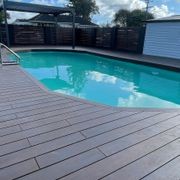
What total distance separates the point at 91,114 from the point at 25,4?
833cm

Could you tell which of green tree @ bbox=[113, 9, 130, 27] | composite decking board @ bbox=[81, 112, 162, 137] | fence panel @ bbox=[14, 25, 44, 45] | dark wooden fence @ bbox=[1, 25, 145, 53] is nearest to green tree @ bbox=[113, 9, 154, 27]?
green tree @ bbox=[113, 9, 130, 27]

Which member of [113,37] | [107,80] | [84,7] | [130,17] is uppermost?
[84,7]

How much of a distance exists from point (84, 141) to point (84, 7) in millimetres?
27374

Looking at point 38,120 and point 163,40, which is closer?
point 38,120

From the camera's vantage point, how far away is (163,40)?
8.59m

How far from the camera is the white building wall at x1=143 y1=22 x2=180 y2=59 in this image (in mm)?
8117

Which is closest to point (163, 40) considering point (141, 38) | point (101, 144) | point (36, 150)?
point (141, 38)

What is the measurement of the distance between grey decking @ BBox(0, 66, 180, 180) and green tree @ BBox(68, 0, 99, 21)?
25.2 metres

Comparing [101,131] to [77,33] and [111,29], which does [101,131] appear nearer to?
[111,29]

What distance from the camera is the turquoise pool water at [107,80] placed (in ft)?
14.9

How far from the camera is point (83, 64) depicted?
838 cm

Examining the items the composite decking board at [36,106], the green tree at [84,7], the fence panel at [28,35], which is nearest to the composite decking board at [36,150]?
A: the composite decking board at [36,106]

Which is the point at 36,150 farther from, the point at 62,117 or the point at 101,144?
the point at 62,117

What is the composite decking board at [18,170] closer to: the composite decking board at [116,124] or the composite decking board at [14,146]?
the composite decking board at [14,146]
